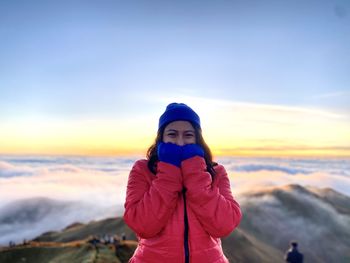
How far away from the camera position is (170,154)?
4.10 metres

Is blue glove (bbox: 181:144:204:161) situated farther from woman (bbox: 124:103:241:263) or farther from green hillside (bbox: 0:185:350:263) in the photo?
green hillside (bbox: 0:185:350:263)

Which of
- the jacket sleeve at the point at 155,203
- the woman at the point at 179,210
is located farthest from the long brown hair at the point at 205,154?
the jacket sleeve at the point at 155,203

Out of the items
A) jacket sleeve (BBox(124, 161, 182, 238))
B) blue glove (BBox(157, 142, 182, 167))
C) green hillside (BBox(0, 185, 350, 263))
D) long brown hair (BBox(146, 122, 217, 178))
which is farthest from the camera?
green hillside (BBox(0, 185, 350, 263))

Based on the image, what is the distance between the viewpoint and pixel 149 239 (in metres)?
4.07

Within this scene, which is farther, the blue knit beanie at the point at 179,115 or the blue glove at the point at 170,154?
the blue knit beanie at the point at 179,115

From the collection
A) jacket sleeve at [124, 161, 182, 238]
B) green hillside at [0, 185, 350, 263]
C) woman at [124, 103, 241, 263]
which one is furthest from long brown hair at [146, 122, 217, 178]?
green hillside at [0, 185, 350, 263]

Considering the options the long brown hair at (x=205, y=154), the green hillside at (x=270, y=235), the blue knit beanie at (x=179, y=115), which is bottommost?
the green hillside at (x=270, y=235)

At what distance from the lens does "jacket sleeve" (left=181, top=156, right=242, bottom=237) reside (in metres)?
3.90

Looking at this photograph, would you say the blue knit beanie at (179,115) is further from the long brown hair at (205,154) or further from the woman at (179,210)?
the woman at (179,210)

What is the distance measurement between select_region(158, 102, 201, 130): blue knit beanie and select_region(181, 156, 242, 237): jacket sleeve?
0.55 m

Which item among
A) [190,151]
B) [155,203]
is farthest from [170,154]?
[155,203]

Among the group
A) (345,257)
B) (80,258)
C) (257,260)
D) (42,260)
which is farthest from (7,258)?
(345,257)

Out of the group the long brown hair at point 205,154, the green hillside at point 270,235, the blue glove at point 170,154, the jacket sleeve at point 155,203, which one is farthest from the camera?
the green hillside at point 270,235

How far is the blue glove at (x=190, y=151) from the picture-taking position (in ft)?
13.5
